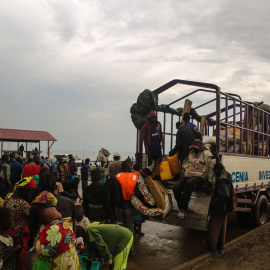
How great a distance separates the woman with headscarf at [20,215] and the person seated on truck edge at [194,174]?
105 inches

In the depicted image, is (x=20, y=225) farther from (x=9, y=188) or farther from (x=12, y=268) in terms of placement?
(x=9, y=188)

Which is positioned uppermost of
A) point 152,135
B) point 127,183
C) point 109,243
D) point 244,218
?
point 152,135

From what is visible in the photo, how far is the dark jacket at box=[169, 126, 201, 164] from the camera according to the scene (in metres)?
5.79

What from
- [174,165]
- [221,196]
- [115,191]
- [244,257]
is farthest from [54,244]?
[174,165]

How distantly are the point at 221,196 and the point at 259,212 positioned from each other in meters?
2.89

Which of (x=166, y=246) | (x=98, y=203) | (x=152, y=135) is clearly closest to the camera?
(x=98, y=203)

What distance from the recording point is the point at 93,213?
4523 mm

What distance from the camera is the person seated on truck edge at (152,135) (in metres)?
6.64

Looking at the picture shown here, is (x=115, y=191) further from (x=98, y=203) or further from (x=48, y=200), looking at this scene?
(x=48, y=200)

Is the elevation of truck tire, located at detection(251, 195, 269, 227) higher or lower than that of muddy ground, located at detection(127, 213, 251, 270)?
higher

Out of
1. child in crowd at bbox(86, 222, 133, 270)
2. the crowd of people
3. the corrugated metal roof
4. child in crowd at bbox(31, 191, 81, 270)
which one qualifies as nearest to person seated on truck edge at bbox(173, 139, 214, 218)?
the crowd of people

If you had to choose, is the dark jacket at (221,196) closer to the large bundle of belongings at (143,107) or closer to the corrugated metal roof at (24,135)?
the large bundle of belongings at (143,107)

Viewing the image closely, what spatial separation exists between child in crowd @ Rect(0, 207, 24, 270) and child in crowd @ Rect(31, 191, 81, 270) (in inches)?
11.0

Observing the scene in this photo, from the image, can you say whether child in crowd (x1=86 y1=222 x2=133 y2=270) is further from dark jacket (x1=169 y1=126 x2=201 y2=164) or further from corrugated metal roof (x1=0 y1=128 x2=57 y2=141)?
corrugated metal roof (x1=0 y1=128 x2=57 y2=141)
